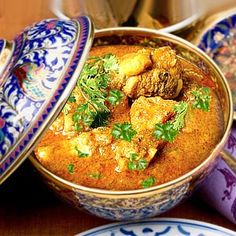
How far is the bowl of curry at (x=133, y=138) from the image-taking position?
1150 millimetres

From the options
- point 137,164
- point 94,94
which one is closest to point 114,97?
point 94,94

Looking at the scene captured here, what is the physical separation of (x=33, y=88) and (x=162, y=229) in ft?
1.28

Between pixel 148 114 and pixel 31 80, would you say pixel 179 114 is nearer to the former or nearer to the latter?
pixel 148 114

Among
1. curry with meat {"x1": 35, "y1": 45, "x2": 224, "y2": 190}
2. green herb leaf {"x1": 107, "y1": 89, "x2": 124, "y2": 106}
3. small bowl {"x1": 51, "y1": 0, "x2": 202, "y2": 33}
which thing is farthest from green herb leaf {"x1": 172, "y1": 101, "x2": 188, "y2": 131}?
small bowl {"x1": 51, "y1": 0, "x2": 202, "y2": 33}

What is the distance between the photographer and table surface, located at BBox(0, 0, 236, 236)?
1.31 meters

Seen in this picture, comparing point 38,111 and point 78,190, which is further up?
point 38,111

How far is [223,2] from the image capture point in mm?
1931

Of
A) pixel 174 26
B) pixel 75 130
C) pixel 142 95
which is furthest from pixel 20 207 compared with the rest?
pixel 174 26

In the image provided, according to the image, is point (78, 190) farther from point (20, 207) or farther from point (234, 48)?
point (234, 48)

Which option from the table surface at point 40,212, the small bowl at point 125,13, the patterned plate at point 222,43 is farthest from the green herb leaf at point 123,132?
the small bowl at point 125,13

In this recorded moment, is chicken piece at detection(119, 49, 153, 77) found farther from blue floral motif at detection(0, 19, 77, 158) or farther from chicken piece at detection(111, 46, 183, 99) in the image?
blue floral motif at detection(0, 19, 77, 158)

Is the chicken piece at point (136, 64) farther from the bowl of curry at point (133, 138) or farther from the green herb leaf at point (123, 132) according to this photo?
the green herb leaf at point (123, 132)

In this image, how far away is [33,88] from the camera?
3.57 feet

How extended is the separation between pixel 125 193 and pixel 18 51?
1.03 ft
